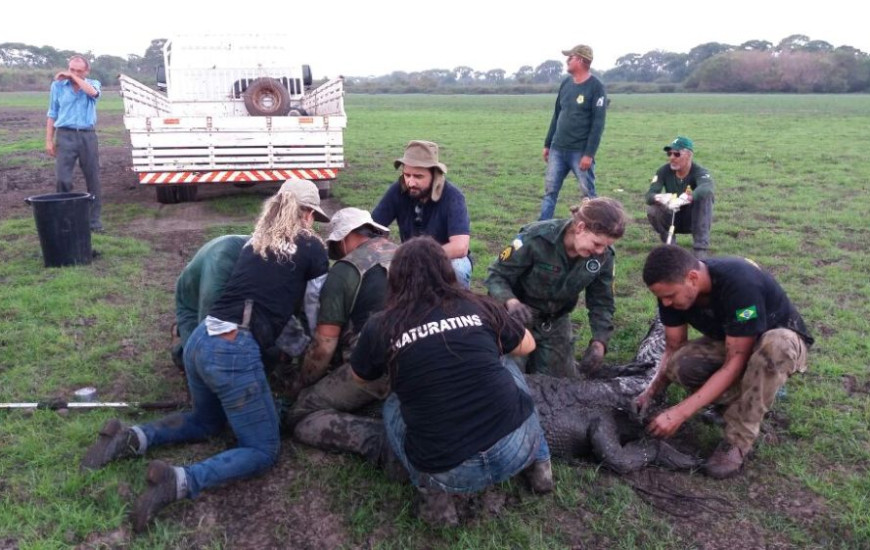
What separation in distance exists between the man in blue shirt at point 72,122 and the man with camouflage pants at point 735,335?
6937 millimetres

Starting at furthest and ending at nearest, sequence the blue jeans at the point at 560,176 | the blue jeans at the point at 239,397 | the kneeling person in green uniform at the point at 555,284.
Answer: the blue jeans at the point at 560,176
the kneeling person in green uniform at the point at 555,284
the blue jeans at the point at 239,397

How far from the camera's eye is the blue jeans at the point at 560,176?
8.13 meters

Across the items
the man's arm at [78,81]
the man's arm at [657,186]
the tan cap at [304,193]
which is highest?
the man's arm at [78,81]

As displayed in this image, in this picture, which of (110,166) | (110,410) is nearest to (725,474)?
(110,410)

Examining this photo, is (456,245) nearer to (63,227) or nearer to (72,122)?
(63,227)

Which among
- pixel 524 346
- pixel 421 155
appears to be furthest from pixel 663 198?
pixel 524 346

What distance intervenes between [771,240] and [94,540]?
780 centimetres

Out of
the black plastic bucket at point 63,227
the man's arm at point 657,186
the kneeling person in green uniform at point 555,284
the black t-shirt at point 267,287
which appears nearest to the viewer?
the black t-shirt at point 267,287

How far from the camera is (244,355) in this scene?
3.52 m

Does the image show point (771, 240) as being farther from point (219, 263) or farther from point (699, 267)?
point (219, 263)

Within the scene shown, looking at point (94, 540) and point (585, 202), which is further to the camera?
point (585, 202)

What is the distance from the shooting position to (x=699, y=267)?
3.69m

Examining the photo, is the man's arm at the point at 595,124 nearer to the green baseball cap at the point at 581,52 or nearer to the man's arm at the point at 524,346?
the green baseball cap at the point at 581,52

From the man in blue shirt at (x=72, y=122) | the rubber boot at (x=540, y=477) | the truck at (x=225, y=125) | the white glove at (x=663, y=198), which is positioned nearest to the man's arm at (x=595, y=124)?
the white glove at (x=663, y=198)
